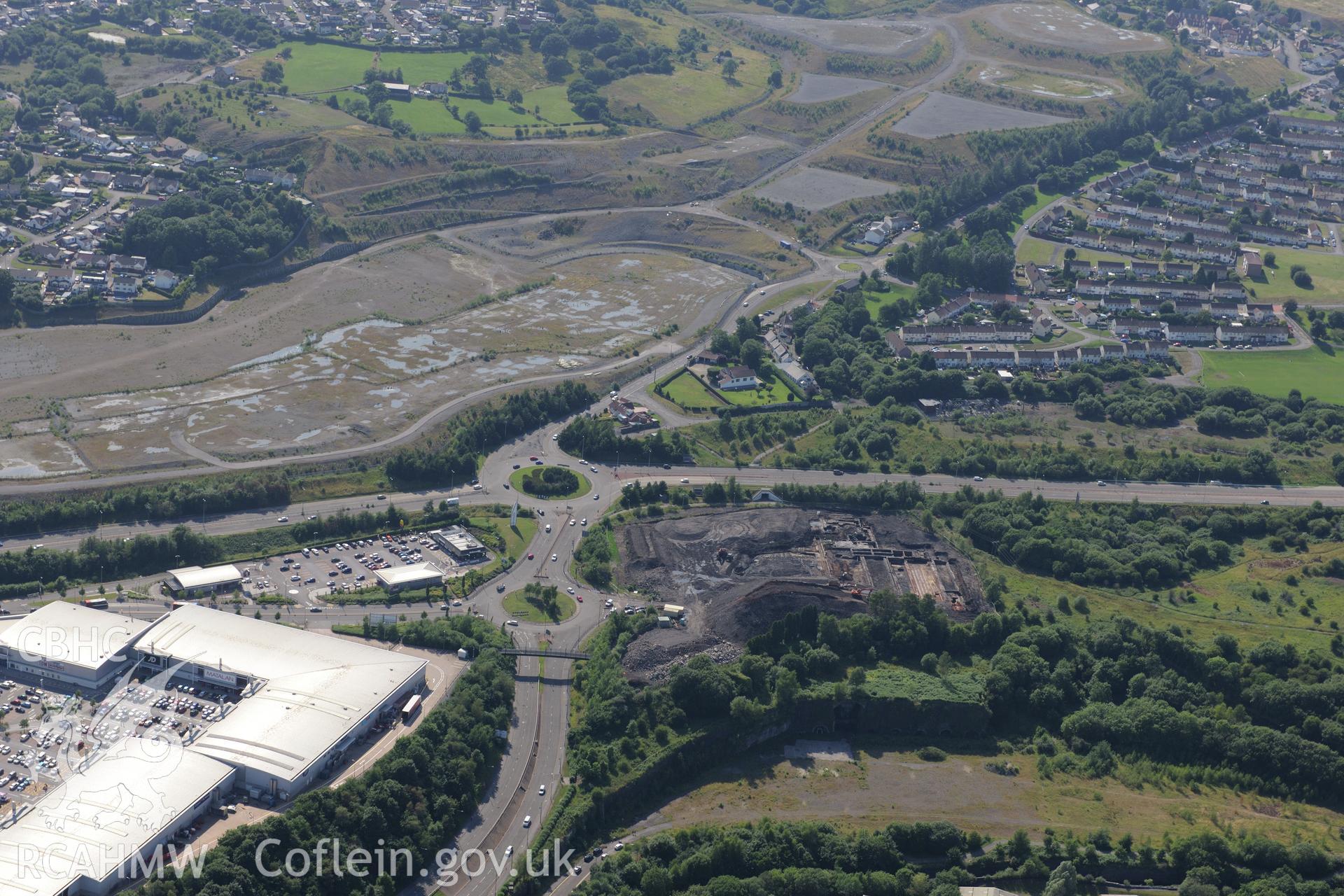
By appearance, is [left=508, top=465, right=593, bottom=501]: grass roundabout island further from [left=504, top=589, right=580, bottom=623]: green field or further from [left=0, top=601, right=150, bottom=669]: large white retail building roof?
[left=0, top=601, right=150, bottom=669]: large white retail building roof

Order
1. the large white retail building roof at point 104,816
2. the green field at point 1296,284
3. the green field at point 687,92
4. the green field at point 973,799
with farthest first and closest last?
1. the green field at point 687,92
2. the green field at point 1296,284
3. the green field at point 973,799
4. the large white retail building roof at point 104,816

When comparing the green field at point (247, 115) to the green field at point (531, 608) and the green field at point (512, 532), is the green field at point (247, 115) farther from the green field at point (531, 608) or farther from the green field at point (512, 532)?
the green field at point (531, 608)

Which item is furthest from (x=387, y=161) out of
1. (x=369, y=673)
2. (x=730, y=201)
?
(x=369, y=673)

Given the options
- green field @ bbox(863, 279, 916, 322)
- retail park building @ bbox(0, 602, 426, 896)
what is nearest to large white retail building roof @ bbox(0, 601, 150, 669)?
retail park building @ bbox(0, 602, 426, 896)

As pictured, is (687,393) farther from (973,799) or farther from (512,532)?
(973,799)

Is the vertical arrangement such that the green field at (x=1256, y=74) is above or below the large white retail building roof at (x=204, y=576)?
above

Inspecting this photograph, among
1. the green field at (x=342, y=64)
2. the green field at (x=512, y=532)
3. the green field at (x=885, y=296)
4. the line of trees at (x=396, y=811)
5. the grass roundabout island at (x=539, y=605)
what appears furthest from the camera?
the green field at (x=342, y=64)

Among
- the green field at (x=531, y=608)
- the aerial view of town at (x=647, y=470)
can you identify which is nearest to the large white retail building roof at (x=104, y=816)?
the aerial view of town at (x=647, y=470)
